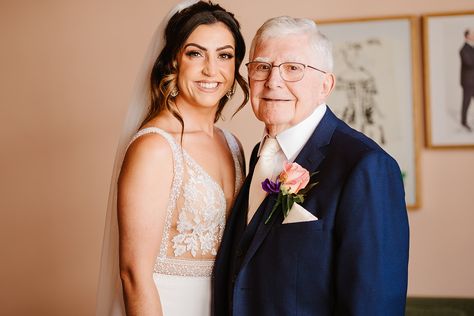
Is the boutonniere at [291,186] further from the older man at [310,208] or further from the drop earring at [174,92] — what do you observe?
the drop earring at [174,92]

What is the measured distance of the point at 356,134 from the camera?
6.40ft

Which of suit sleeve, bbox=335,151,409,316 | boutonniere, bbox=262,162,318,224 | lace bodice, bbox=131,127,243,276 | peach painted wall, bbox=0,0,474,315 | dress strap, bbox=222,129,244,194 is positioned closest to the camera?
suit sleeve, bbox=335,151,409,316

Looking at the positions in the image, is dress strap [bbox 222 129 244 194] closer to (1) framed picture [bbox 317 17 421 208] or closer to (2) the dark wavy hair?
(2) the dark wavy hair

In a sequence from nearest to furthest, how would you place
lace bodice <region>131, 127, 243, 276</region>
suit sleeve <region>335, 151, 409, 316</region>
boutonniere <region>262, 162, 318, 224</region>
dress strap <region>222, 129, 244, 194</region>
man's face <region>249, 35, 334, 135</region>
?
1. suit sleeve <region>335, 151, 409, 316</region>
2. boutonniere <region>262, 162, 318, 224</region>
3. man's face <region>249, 35, 334, 135</region>
4. lace bodice <region>131, 127, 243, 276</region>
5. dress strap <region>222, 129, 244, 194</region>

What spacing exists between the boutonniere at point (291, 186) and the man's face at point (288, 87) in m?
0.20

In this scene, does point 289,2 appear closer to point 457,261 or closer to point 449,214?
point 449,214

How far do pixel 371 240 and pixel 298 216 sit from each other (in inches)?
9.5

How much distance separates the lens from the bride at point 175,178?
2186 mm

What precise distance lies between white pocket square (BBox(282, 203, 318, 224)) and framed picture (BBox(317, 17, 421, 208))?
1.88 meters

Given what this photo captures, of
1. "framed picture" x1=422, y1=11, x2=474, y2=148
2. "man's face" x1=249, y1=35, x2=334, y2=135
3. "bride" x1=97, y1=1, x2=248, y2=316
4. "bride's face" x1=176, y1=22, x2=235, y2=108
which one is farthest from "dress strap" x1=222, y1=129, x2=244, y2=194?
"framed picture" x1=422, y1=11, x2=474, y2=148

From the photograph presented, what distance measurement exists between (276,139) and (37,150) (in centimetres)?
247

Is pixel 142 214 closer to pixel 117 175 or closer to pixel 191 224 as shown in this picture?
pixel 191 224

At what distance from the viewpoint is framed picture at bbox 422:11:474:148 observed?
137 inches

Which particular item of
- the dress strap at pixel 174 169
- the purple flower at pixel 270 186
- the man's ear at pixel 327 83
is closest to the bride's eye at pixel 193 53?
the dress strap at pixel 174 169
